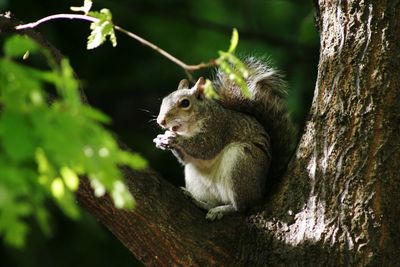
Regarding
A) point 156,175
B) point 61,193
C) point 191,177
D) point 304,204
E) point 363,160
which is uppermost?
point 61,193

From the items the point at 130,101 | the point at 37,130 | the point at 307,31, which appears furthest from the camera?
the point at 130,101

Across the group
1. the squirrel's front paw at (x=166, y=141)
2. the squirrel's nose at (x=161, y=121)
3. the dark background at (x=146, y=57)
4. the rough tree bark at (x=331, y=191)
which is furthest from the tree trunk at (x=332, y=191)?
the dark background at (x=146, y=57)

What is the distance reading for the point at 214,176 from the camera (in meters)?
3.47

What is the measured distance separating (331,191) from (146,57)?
135 inches

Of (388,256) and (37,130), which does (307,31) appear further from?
(37,130)

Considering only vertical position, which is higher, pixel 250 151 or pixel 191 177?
pixel 250 151

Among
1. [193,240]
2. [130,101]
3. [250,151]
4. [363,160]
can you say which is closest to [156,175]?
[193,240]

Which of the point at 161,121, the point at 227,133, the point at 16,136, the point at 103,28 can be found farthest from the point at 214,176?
the point at 16,136

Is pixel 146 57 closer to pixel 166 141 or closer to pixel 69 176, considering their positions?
pixel 166 141

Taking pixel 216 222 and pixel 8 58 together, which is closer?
pixel 8 58

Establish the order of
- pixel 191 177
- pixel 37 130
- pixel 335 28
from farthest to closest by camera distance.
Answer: pixel 191 177 → pixel 335 28 → pixel 37 130

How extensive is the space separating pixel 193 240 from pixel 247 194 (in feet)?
1.64

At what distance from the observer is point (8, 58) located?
1403mm

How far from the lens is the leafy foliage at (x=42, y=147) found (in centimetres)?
130
